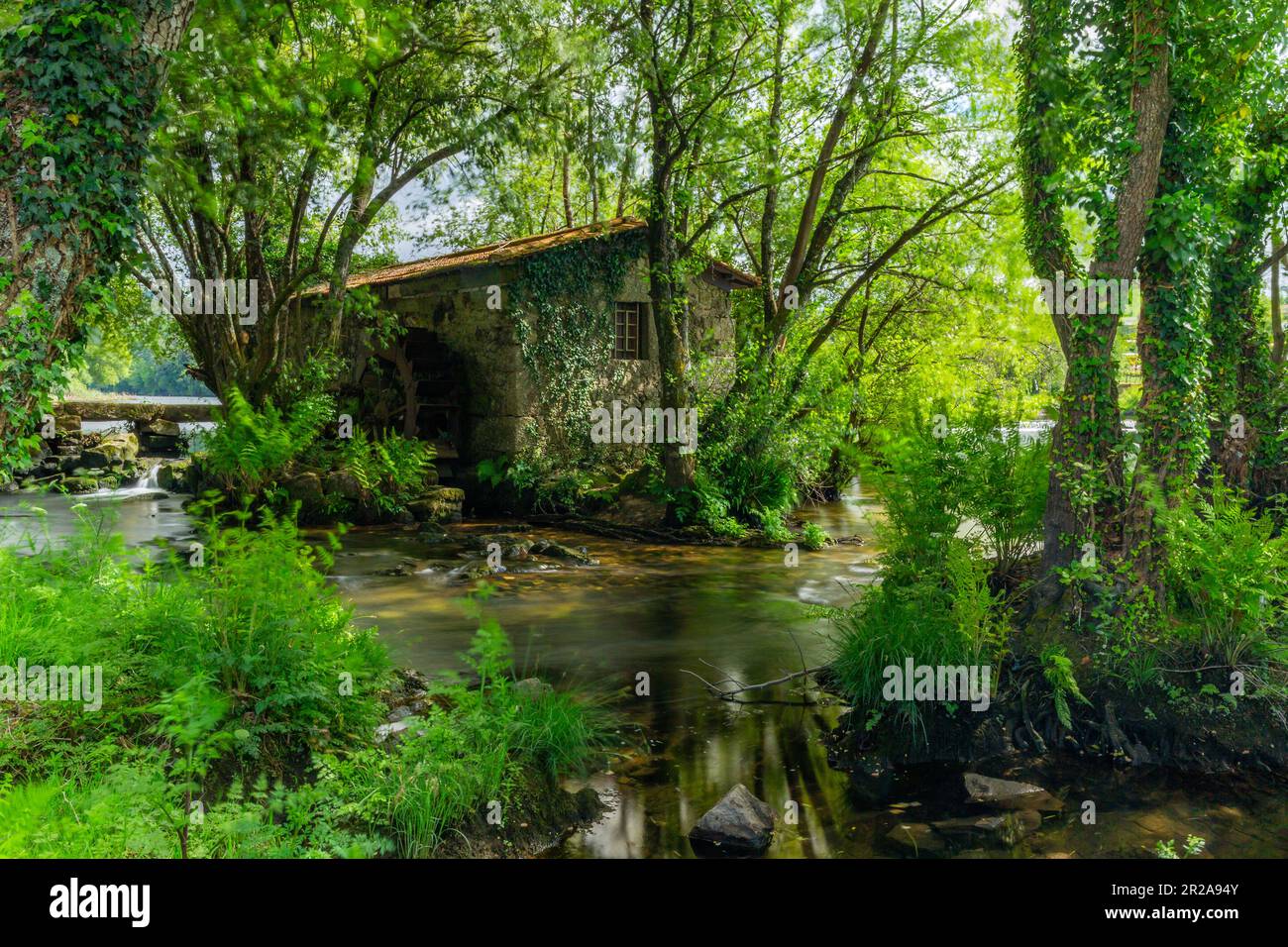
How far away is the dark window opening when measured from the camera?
1856 cm

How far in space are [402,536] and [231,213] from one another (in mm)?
7974

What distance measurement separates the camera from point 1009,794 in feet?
16.5

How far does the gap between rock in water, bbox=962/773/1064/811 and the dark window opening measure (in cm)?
1412

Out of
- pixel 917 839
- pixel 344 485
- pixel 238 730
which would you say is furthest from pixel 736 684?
pixel 344 485

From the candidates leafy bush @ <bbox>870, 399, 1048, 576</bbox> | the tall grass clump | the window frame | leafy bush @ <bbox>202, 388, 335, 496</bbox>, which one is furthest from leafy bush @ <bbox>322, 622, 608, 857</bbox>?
the window frame

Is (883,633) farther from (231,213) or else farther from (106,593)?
(231,213)

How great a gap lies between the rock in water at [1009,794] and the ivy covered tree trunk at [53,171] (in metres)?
5.61

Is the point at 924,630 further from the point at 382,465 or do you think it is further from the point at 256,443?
the point at 382,465

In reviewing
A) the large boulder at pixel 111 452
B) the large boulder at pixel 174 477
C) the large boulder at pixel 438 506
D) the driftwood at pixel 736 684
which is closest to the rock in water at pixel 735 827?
the driftwood at pixel 736 684

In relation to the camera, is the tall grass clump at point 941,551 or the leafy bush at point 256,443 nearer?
the tall grass clump at point 941,551

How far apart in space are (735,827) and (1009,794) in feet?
5.43

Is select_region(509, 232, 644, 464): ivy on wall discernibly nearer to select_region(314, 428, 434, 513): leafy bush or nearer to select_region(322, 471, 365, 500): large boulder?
select_region(314, 428, 434, 513): leafy bush

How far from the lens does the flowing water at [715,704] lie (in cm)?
463

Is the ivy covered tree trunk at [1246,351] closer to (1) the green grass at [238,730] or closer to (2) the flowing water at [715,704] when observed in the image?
(2) the flowing water at [715,704]
